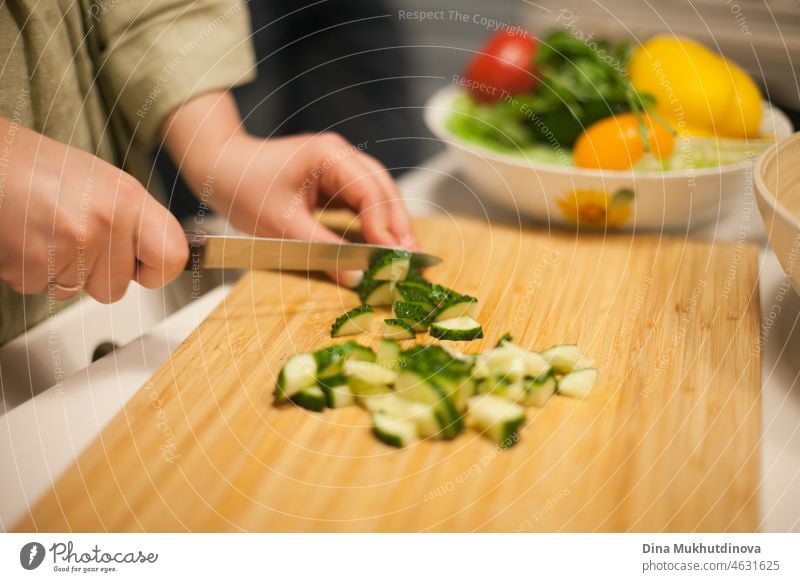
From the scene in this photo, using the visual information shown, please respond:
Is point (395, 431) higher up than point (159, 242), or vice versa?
point (159, 242)

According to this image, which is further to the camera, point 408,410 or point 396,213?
point 396,213

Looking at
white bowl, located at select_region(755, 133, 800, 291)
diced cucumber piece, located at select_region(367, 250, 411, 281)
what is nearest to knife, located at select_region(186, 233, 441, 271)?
diced cucumber piece, located at select_region(367, 250, 411, 281)

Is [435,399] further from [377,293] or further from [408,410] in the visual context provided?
[377,293]

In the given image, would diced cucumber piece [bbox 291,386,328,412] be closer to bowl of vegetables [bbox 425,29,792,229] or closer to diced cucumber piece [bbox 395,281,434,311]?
diced cucumber piece [bbox 395,281,434,311]

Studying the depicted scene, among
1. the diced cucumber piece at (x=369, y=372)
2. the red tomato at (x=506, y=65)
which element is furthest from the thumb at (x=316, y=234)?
the red tomato at (x=506, y=65)

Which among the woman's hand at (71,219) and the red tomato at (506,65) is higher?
the red tomato at (506,65)

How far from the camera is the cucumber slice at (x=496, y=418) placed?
0.44 meters

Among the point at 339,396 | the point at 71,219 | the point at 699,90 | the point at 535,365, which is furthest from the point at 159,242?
the point at 699,90

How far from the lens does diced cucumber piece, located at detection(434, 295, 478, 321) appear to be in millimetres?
540

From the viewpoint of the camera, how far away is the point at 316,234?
2.04 ft

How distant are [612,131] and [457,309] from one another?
0.23m
